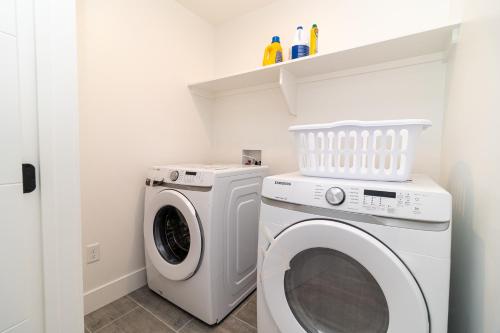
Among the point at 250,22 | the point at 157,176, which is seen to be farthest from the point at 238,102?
the point at 157,176

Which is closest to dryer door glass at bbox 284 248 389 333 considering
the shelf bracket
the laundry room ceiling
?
the shelf bracket

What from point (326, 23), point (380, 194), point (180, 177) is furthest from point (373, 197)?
point (326, 23)

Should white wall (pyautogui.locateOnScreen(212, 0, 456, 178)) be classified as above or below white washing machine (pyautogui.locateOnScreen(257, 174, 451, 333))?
above

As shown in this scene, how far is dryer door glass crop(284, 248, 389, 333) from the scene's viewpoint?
743mm

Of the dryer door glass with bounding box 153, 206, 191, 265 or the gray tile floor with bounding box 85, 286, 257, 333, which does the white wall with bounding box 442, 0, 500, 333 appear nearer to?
the gray tile floor with bounding box 85, 286, 257, 333

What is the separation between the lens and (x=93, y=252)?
1384 millimetres

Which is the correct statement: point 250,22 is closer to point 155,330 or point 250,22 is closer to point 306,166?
point 306,166

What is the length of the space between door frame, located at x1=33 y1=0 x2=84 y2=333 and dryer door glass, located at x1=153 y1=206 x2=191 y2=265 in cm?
64

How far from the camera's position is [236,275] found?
1.41m

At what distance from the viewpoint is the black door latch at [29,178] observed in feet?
2.18

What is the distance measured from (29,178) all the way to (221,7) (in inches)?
72.2

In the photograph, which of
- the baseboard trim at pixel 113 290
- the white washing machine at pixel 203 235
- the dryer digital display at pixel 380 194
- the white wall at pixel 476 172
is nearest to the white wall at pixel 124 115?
the baseboard trim at pixel 113 290

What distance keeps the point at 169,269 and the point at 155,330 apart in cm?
31

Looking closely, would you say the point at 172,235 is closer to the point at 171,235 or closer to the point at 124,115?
the point at 171,235
